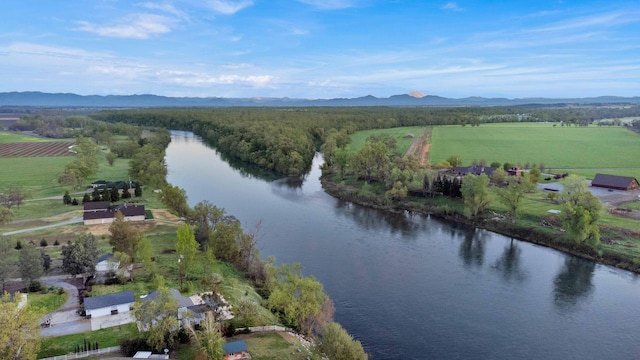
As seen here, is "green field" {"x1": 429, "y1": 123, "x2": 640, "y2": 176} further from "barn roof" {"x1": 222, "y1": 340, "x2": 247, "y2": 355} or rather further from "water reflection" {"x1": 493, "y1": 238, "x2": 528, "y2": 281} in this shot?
"barn roof" {"x1": 222, "y1": 340, "x2": 247, "y2": 355}

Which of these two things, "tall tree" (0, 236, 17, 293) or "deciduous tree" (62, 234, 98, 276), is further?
"deciduous tree" (62, 234, 98, 276)

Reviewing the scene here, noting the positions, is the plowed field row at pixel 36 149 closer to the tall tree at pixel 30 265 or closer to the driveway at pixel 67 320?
the tall tree at pixel 30 265

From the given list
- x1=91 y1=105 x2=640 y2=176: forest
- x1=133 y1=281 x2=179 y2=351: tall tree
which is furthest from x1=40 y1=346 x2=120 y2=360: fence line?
x1=91 y1=105 x2=640 y2=176: forest

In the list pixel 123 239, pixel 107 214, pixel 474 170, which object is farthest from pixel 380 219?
pixel 107 214

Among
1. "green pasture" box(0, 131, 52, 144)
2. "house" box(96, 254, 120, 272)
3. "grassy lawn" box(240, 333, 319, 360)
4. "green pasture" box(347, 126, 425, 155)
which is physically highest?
"green pasture" box(347, 126, 425, 155)

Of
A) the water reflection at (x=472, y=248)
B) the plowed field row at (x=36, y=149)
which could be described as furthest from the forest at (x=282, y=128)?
the plowed field row at (x=36, y=149)
